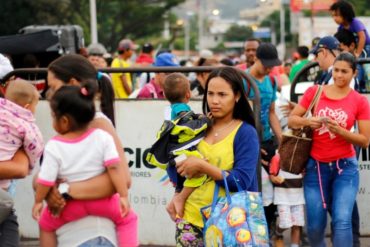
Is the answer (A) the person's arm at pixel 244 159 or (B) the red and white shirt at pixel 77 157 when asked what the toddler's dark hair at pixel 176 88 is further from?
(B) the red and white shirt at pixel 77 157

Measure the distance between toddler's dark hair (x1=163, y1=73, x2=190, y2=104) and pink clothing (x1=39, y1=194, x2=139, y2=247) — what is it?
83.1 inches

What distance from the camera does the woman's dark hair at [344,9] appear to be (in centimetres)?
1071

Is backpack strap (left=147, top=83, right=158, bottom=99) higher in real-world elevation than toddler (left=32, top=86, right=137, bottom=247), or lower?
lower

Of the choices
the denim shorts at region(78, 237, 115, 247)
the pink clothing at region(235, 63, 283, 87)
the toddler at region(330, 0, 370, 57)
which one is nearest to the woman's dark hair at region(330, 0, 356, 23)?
the toddler at region(330, 0, 370, 57)

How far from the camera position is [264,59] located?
909 centimetres

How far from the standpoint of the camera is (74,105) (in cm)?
536

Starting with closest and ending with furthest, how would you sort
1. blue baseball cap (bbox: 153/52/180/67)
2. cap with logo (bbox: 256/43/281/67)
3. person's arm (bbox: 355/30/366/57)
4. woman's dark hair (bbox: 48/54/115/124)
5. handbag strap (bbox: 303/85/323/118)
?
woman's dark hair (bbox: 48/54/115/124)
handbag strap (bbox: 303/85/323/118)
cap with logo (bbox: 256/43/281/67)
person's arm (bbox: 355/30/366/57)
blue baseball cap (bbox: 153/52/180/67)

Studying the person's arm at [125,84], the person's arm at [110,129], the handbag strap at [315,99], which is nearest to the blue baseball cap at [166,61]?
the person's arm at [125,84]

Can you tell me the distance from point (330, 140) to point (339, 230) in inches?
28.3

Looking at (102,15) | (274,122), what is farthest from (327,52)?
(102,15)

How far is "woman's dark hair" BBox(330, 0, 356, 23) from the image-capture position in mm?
10711

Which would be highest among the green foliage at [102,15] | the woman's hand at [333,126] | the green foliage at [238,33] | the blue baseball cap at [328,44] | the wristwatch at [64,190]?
the blue baseball cap at [328,44]

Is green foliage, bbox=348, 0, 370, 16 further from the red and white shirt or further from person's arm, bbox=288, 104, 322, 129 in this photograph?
the red and white shirt

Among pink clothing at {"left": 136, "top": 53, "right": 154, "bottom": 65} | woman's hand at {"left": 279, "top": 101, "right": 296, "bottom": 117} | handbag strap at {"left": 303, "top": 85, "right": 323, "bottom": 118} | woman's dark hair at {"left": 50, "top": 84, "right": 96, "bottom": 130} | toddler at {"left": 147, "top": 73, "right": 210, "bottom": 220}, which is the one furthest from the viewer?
pink clothing at {"left": 136, "top": 53, "right": 154, "bottom": 65}
